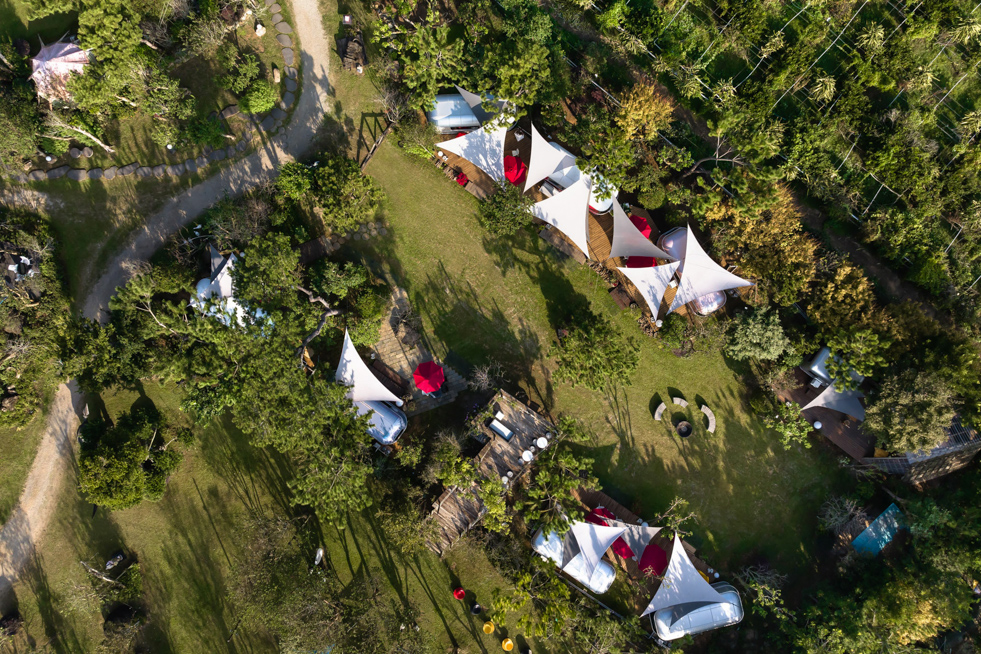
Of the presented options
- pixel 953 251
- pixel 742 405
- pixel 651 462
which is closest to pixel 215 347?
pixel 651 462

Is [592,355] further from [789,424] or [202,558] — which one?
[202,558]

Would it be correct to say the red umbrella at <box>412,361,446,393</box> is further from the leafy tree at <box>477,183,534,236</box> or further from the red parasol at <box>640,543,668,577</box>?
the red parasol at <box>640,543,668,577</box>

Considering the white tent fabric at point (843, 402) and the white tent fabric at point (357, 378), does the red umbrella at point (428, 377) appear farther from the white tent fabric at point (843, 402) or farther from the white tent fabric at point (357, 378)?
the white tent fabric at point (843, 402)

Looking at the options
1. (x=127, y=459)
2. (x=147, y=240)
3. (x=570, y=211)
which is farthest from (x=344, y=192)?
(x=127, y=459)

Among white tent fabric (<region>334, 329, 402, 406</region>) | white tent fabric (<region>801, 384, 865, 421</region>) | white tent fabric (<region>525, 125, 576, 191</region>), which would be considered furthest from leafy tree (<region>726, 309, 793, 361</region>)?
white tent fabric (<region>334, 329, 402, 406</region>)

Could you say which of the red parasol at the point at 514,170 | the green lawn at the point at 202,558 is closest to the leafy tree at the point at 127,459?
the green lawn at the point at 202,558

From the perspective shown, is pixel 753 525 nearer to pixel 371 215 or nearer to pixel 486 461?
pixel 486 461
